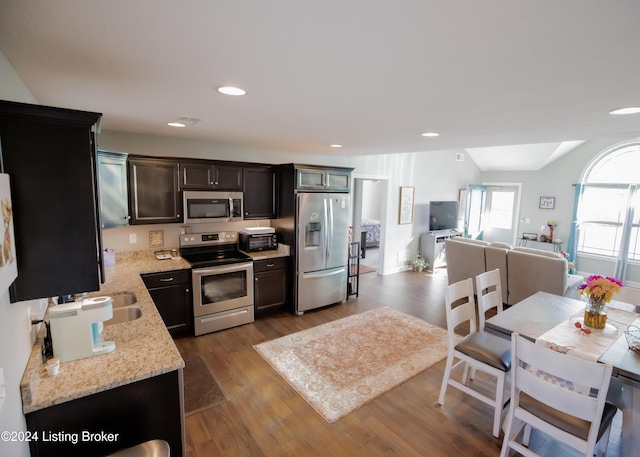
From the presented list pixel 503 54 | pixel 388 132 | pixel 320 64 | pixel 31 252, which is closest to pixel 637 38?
pixel 503 54

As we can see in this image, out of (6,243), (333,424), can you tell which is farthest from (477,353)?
(6,243)

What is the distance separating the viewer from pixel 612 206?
6484 mm

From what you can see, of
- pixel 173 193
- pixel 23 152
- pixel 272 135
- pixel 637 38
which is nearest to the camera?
pixel 637 38

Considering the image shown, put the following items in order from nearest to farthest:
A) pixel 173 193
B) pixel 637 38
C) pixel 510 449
A: pixel 637 38
pixel 510 449
pixel 173 193

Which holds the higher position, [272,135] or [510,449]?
[272,135]

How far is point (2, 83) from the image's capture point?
133cm

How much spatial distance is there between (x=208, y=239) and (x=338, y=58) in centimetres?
341

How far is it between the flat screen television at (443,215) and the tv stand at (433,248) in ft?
0.62

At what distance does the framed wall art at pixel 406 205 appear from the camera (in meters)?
6.56

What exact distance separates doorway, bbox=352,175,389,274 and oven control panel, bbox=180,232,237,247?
263cm

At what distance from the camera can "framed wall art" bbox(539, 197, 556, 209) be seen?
23.4 ft

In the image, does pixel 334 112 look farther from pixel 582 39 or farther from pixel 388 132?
pixel 582 39

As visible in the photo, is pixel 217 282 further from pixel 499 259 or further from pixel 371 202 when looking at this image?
pixel 371 202

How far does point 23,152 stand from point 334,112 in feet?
5.54
